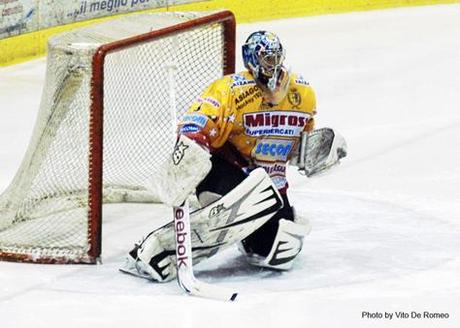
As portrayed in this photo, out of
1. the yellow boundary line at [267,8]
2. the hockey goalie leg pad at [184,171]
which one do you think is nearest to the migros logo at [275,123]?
the hockey goalie leg pad at [184,171]

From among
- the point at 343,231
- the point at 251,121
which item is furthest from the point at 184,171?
the point at 343,231

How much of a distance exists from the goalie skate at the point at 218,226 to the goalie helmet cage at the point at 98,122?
1.03ft

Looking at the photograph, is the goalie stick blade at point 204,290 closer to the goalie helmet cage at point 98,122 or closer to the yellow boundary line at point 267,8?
the goalie helmet cage at point 98,122

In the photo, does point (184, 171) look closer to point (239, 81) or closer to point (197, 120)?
point (197, 120)

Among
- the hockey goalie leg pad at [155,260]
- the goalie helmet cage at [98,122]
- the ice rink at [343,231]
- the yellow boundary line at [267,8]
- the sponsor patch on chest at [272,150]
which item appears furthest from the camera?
the yellow boundary line at [267,8]

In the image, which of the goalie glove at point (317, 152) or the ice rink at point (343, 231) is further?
the goalie glove at point (317, 152)

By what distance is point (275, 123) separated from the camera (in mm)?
4762

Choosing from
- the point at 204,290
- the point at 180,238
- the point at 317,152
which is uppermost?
the point at 317,152

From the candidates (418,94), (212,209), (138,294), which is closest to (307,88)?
(212,209)

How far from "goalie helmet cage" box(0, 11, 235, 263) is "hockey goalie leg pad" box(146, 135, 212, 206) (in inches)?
10.4

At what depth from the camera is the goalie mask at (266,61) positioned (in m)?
4.63

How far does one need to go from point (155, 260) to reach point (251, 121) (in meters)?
0.53

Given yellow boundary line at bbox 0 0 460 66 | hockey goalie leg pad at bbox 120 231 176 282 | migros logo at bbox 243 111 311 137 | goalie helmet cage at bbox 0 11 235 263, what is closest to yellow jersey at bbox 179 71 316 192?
migros logo at bbox 243 111 311 137

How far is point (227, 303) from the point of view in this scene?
4.43m
